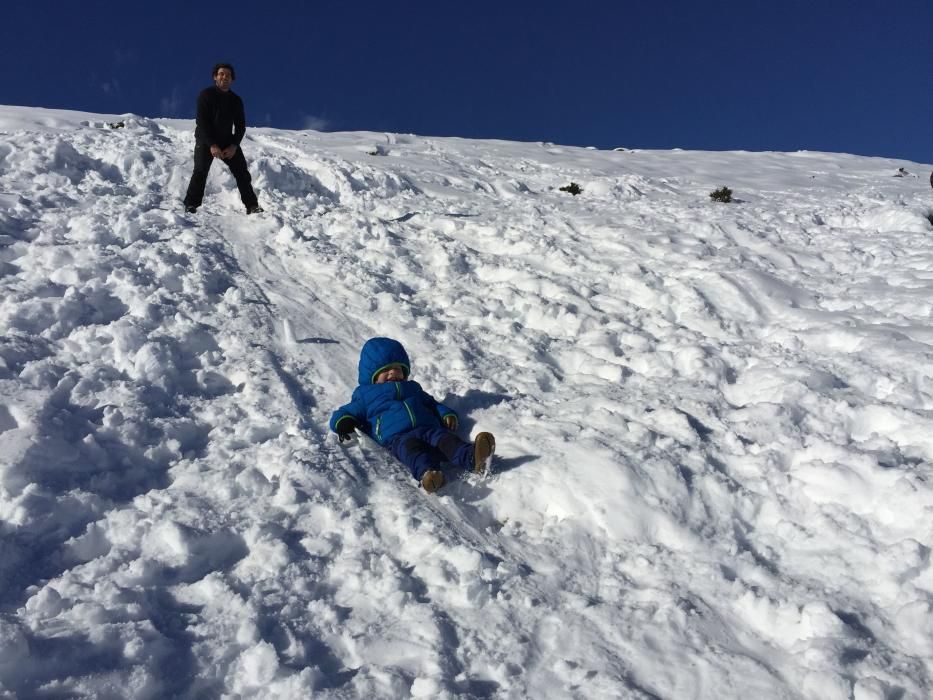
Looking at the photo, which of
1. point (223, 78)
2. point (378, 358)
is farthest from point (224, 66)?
point (378, 358)

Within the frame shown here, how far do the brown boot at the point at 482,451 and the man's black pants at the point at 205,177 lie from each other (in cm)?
560

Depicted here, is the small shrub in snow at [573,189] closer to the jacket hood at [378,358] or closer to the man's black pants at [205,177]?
the man's black pants at [205,177]

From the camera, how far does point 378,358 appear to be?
4.70 metres

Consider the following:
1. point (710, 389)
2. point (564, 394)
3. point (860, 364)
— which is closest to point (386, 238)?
point (564, 394)

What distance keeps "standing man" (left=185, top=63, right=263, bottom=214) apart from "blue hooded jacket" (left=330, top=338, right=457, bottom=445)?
432cm

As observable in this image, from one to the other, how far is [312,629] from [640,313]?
171 inches

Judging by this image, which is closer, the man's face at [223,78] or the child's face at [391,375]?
the child's face at [391,375]

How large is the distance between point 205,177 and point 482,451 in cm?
587

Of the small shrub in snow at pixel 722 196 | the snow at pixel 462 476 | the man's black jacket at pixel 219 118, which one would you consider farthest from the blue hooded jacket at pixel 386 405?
the small shrub in snow at pixel 722 196

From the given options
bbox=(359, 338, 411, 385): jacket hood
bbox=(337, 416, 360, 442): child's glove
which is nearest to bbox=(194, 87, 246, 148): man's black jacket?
bbox=(359, 338, 411, 385): jacket hood

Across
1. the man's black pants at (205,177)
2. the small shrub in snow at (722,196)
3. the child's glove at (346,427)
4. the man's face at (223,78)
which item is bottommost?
the child's glove at (346,427)

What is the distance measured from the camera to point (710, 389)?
187 inches

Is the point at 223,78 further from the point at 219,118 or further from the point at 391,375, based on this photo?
the point at 391,375

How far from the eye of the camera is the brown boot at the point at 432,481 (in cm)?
368
